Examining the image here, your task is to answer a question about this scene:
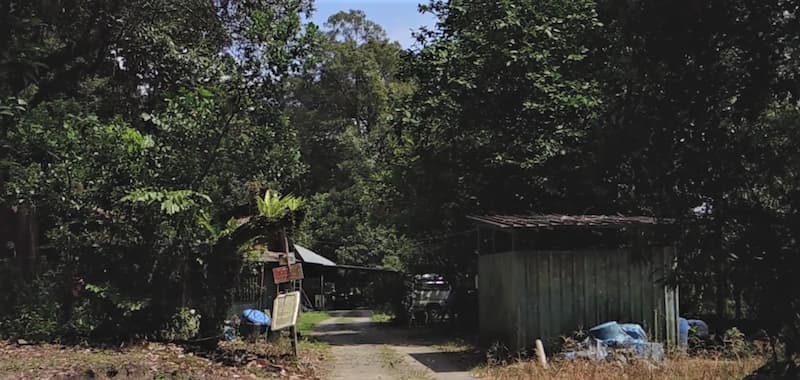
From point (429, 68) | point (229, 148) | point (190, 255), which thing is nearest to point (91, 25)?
point (229, 148)

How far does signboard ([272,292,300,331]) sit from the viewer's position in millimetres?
13805

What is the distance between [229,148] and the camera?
561 inches

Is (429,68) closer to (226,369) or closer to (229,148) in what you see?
(229,148)

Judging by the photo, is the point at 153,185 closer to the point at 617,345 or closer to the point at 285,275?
the point at 285,275

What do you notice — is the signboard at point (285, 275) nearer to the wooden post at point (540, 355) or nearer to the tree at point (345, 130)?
the wooden post at point (540, 355)

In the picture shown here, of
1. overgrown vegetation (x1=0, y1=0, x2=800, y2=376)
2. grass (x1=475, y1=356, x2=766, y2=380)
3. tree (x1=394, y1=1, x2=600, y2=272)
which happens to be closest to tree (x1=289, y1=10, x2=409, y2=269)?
overgrown vegetation (x1=0, y1=0, x2=800, y2=376)

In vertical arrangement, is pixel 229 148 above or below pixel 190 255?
above

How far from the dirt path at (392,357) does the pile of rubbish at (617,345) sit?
74.8 inches

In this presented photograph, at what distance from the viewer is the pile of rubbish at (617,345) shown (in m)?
11.4

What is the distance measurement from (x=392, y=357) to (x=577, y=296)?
13.1 ft

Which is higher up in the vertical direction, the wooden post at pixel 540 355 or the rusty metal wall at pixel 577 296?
the rusty metal wall at pixel 577 296

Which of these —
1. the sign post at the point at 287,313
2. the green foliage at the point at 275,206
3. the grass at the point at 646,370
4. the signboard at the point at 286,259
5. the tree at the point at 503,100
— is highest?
the tree at the point at 503,100

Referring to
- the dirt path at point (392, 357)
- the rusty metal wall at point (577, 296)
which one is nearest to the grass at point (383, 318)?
the dirt path at point (392, 357)

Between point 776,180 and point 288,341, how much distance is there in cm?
1239
